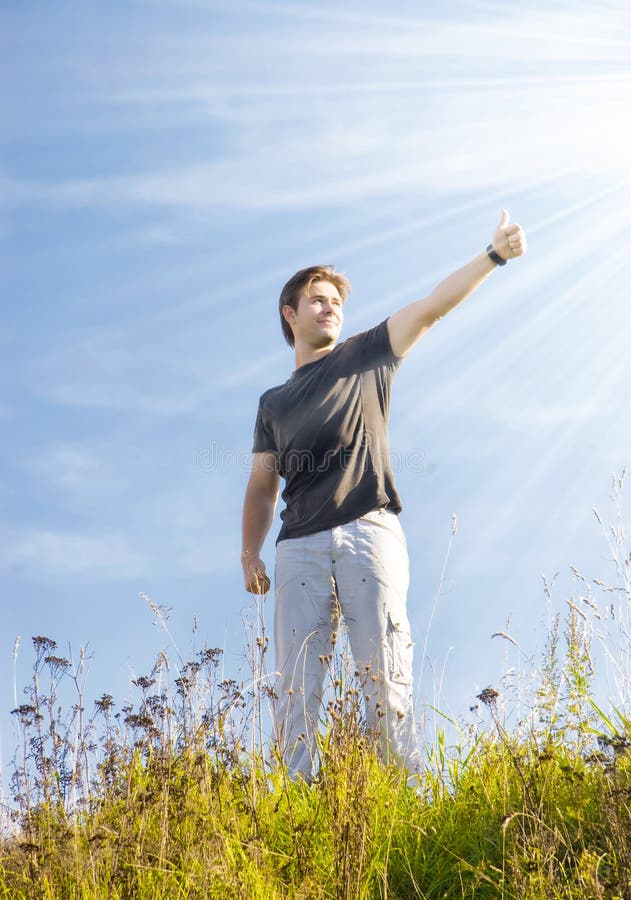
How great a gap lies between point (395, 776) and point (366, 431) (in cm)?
195

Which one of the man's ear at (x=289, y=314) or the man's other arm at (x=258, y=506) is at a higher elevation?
the man's ear at (x=289, y=314)

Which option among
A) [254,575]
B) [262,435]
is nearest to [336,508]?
[254,575]

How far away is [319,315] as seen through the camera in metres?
5.50

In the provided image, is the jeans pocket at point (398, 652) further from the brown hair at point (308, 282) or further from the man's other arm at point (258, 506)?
the brown hair at point (308, 282)

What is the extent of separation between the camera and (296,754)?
4.54 m

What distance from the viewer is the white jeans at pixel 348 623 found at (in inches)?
175

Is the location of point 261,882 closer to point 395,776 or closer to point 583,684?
point 395,776

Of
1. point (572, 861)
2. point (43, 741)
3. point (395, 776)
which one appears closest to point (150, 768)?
point (43, 741)

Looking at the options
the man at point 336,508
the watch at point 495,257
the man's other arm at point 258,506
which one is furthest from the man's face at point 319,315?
the watch at point 495,257

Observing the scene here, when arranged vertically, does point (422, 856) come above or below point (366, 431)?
below

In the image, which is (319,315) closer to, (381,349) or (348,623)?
(381,349)

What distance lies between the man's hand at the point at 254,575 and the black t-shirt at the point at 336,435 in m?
0.38

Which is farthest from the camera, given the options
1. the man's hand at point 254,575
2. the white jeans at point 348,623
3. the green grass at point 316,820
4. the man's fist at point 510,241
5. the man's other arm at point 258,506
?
the man's other arm at point 258,506

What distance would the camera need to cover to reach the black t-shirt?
4.88 meters
